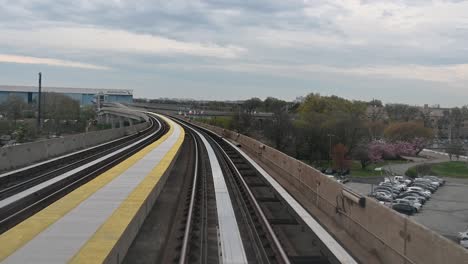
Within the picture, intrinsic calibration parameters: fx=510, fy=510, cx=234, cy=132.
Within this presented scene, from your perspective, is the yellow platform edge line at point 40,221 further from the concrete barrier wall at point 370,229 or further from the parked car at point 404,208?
the parked car at point 404,208

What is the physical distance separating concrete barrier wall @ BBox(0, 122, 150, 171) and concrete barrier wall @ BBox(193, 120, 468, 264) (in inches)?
428

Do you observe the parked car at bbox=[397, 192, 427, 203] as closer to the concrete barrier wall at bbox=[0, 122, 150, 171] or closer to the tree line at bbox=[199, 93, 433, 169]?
the tree line at bbox=[199, 93, 433, 169]

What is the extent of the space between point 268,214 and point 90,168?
32.5 ft

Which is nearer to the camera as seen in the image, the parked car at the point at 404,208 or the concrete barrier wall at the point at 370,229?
the concrete barrier wall at the point at 370,229

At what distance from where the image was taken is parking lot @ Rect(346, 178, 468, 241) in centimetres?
3516

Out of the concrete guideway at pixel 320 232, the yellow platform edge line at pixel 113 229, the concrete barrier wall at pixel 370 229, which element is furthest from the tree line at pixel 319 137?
the yellow platform edge line at pixel 113 229

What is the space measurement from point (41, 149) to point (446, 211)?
3453cm

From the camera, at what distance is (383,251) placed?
885cm

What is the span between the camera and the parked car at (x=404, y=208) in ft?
132

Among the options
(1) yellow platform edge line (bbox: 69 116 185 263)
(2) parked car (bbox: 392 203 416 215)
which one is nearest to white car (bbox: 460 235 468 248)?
(2) parked car (bbox: 392 203 416 215)

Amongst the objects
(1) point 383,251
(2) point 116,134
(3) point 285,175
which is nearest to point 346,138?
(2) point 116,134

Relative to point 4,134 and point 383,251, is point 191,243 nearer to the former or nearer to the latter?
point 383,251

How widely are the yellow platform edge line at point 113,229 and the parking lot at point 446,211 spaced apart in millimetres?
22603

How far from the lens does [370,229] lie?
31.6ft
